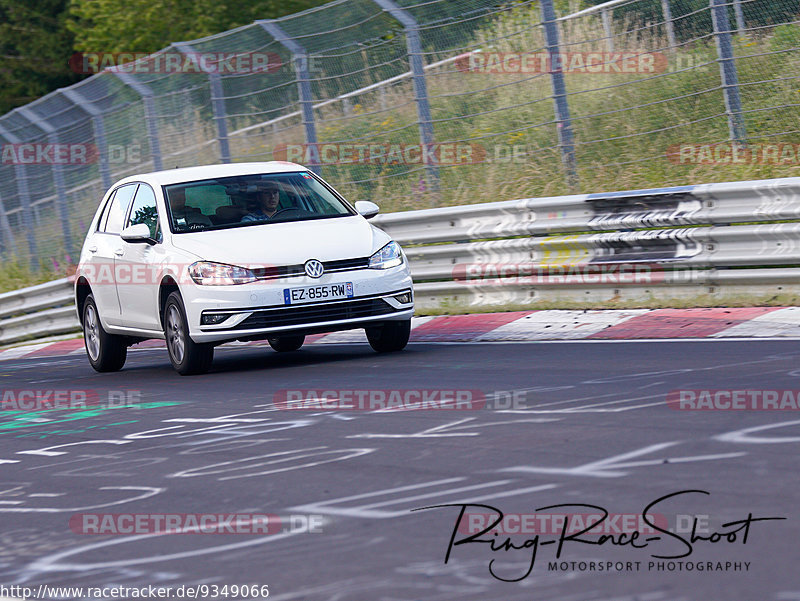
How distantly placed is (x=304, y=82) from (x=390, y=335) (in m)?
6.08

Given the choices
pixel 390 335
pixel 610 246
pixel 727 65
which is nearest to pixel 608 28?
pixel 727 65

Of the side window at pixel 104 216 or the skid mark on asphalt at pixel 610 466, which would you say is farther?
the side window at pixel 104 216

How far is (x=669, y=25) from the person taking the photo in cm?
1398

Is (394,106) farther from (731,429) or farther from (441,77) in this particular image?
(731,429)

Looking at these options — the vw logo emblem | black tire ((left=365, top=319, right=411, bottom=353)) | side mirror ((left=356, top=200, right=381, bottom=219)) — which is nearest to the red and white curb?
black tire ((left=365, top=319, right=411, bottom=353))

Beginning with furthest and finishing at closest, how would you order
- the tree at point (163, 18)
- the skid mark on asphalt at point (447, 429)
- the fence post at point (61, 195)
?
1. the tree at point (163, 18)
2. the fence post at point (61, 195)
3. the skid mark on asphalt at point (447, 429)

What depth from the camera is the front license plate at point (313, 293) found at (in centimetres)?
1014

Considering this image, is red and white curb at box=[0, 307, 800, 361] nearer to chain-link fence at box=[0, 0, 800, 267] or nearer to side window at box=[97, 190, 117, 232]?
side window at box=[97, 190, 117, 232]

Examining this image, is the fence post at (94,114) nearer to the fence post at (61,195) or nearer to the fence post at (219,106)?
the fence post at (61,195)

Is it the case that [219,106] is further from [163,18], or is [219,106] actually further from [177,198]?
[163,18]

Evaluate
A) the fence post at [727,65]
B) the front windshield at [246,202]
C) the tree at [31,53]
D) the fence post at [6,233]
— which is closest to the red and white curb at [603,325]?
the front windshield at [246,202]

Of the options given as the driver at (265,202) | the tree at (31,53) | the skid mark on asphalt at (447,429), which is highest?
the tree at (31,53)

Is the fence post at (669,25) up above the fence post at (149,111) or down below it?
below

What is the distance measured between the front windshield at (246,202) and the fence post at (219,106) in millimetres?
6053
